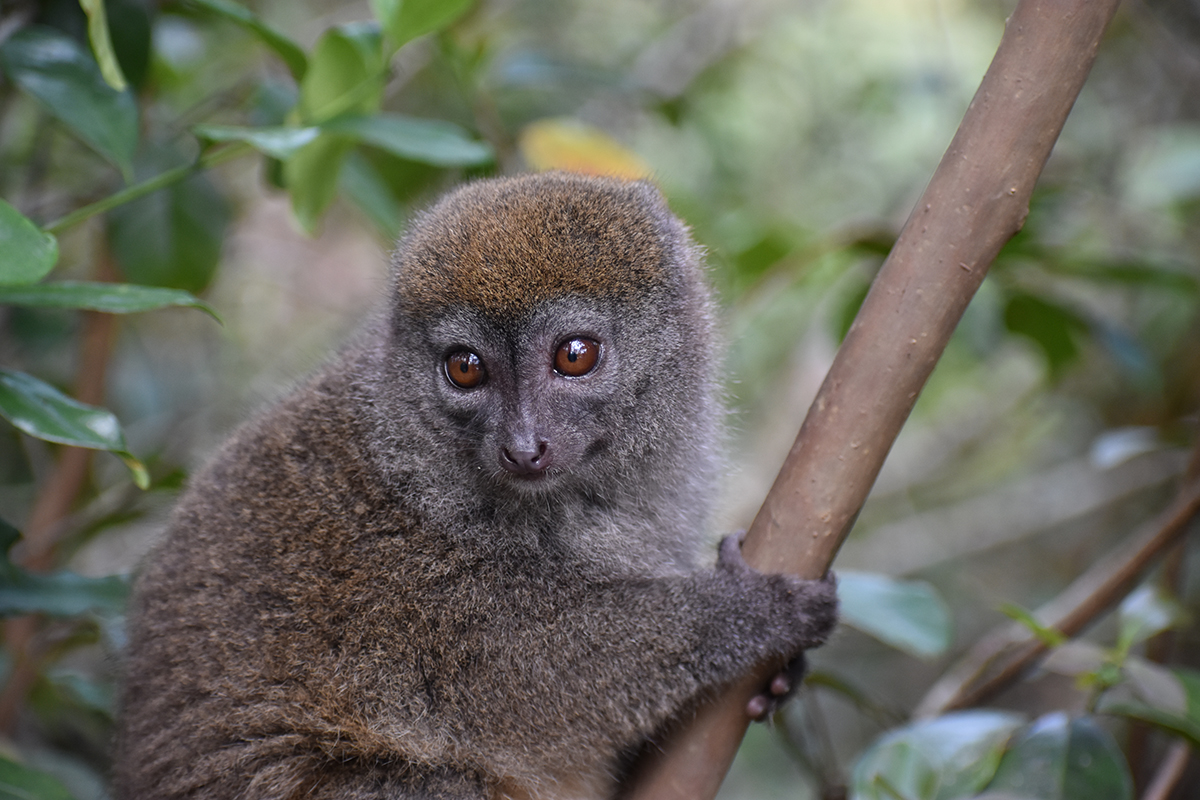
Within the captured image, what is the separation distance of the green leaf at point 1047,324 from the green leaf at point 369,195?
2.63 metres

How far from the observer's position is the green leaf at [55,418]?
2.46m

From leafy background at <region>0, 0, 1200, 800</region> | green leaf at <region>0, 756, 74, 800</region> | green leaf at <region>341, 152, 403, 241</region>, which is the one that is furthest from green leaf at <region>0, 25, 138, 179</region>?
green leaf at <region>0, 756, 74, 800</region>

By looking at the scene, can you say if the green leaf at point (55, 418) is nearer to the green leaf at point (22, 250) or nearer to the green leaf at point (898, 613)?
the green leaf at point (22, 250)

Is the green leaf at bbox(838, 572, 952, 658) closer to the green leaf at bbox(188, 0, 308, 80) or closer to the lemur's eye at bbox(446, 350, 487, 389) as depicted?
the lemur's eye at bbox(446, 350, 487, 389)

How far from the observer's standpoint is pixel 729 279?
4781mm

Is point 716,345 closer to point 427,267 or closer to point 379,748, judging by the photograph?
point 427,267

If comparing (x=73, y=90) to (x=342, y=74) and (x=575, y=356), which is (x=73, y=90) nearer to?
(x=342, y=74)

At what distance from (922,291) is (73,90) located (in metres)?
2.59

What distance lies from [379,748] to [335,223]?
645 cm

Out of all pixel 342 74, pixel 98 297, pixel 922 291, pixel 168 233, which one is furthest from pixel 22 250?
pixel 922 291

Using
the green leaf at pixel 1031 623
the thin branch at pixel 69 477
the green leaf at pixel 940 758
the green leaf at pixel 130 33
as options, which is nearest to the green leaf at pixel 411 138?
the green leaf at pixel 130 33

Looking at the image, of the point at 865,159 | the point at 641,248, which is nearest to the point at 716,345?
the point at 641,248

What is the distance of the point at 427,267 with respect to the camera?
10.6 feet

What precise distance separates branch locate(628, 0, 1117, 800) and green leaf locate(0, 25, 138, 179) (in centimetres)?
216
